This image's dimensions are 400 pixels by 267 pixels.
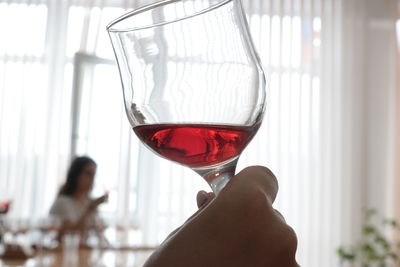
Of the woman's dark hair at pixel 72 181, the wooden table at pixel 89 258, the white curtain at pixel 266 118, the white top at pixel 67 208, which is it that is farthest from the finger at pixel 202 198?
the white curtain at pixel 266 118

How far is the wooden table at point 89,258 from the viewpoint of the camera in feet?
6.36

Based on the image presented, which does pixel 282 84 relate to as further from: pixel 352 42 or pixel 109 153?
pixel 109 153

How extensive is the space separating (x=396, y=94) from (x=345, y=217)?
1028 mm

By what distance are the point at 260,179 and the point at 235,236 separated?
0.14 feet

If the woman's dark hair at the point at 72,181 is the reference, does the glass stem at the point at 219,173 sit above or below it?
above

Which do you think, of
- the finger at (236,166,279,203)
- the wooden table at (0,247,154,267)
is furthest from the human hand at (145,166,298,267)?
the wooden table at (0,247,154,267)

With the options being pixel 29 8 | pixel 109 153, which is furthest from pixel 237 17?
pixel 29 8

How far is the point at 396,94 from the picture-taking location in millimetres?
4910

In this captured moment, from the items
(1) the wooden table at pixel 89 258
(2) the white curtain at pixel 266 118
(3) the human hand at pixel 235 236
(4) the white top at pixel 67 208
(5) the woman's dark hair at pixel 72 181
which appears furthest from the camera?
(2) the white curtain at pixel 266 118

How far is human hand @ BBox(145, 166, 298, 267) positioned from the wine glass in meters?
0.04

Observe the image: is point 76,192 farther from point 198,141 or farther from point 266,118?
point 198,141

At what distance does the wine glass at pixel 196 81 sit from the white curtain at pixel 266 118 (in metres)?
4.18

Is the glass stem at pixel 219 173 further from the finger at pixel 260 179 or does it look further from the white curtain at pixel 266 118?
the white curtain at pixel 266 118

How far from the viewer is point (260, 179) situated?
370 mm
